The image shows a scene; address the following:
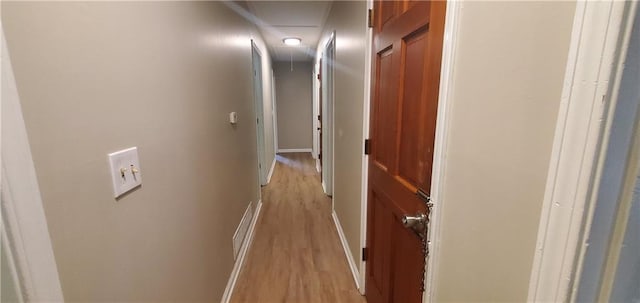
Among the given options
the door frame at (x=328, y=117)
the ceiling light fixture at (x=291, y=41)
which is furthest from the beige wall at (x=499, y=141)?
the ceiling light fixture at (x=291, y=41)

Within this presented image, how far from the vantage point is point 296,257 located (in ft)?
7.11

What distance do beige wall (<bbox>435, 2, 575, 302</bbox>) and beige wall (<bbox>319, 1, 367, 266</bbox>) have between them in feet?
3.14

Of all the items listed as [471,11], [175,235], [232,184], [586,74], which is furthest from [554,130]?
[232,184]

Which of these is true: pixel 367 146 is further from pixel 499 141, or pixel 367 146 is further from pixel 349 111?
pixel 499 141

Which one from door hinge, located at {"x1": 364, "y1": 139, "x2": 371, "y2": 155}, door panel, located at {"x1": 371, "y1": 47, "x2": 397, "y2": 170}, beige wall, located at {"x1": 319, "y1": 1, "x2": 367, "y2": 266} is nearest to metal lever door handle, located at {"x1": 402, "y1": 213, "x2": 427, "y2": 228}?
door panel, located at {"x1": 371, "y1": 47, "x2": 397, "y2": 170}

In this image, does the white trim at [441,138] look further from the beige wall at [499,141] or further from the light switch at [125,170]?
the light switch at [125,170]

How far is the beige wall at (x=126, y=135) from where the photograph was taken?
0.51 m

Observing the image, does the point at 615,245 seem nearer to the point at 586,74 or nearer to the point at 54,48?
the point at 586,74

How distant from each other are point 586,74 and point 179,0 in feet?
4.50

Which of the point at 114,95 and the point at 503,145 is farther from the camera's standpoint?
the point at 114,95

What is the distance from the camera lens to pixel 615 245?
1.25 feet

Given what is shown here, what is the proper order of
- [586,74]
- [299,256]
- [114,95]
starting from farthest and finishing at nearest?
[299,256]
[114,95]
[586,74]

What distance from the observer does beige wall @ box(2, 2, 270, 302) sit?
0.51 m

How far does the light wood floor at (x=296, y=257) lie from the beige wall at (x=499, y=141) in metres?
1.25
